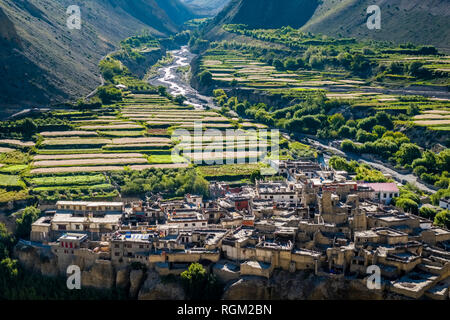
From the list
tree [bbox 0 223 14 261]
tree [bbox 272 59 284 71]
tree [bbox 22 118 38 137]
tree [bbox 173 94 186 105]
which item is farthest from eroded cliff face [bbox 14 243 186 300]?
tree [bbox 272 59 284 71]

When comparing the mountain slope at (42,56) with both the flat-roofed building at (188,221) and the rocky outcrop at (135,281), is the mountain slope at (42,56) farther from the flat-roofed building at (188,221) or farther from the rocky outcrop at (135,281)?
the rocky outcrop at (135,281)

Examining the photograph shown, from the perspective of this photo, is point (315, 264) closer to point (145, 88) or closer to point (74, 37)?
point (145, 88)

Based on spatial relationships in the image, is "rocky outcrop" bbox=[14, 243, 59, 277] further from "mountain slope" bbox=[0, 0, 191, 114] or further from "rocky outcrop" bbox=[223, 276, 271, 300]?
"mountain slope" bbox=[0, 0, 191, 114]

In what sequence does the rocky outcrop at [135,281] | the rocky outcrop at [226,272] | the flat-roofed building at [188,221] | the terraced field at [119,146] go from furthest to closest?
the terraced field at [119,146], the flat-roofed building at [188,221], the rocky outcrop at [135,281], the rocky outcrop at [226,272]

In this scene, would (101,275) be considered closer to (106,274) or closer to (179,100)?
(106,274)

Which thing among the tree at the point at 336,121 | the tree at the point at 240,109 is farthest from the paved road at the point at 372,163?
the tree at the point at 240,109

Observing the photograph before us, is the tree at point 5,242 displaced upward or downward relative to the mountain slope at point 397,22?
downward

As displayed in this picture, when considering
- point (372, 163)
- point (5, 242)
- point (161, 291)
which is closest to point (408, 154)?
point (372, 163)

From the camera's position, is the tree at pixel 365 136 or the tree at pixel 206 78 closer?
the tree at pixel 365 136
